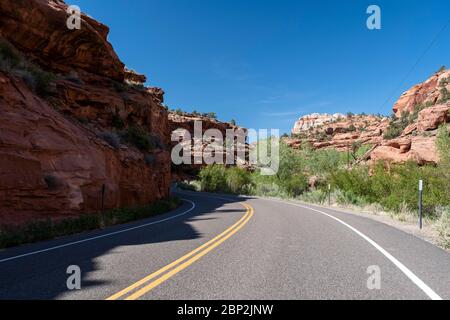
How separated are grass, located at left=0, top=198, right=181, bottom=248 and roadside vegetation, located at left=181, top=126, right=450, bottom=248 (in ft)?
35.0

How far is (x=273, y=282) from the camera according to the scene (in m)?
4.73

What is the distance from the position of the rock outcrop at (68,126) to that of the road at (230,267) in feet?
12.3

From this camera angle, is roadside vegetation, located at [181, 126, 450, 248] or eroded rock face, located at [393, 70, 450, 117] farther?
eroded rock face, located at [393, 70, 450, 117]

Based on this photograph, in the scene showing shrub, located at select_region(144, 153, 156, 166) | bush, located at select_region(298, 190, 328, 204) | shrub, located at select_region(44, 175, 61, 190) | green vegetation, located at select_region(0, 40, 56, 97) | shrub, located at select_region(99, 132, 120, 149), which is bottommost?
bush, located at select_region(298, 190, 328, 204)

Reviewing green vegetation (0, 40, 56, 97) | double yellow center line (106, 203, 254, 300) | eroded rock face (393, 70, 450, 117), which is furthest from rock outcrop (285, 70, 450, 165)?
green vegetation (0, 40, 56, 97)

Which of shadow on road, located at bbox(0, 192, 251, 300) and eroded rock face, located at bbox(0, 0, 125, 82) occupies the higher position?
eroded rock face, located at bbox(0, 0, 125, 82)

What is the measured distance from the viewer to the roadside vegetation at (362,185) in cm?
1566

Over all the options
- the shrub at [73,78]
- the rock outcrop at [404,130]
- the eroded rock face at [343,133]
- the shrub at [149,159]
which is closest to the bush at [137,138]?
the shrub at [149,159]

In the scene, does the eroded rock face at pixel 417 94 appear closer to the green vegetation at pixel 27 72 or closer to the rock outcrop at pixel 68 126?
the rock outcrop at pixel 68 126

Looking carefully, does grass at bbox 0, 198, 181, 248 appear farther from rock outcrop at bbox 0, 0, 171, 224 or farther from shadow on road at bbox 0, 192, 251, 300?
shadow on road at bbox 0, 192, 251, 300

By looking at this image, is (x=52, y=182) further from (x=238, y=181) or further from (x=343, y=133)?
(x=343, y=133)

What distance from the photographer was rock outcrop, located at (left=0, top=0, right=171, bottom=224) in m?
11.1
